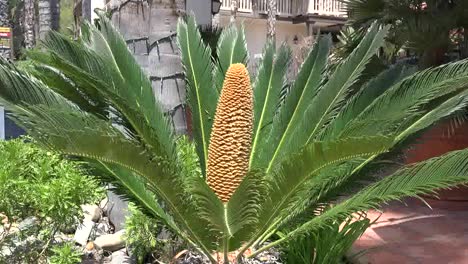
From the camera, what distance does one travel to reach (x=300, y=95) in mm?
4531

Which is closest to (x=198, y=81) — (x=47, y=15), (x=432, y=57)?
(x=432, y=57)

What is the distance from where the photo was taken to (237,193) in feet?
10.1

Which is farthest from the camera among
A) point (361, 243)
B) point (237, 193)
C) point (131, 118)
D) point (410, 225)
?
point (410, 225)

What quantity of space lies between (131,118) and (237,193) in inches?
36.3

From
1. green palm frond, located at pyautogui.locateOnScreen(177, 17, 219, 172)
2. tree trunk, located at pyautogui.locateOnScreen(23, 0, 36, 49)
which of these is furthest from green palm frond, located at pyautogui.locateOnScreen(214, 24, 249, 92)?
tree trunk, located at pyautogui.locateOnScreen(23, 0, 36, 49)

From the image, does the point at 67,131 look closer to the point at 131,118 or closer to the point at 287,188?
the point at 131,118

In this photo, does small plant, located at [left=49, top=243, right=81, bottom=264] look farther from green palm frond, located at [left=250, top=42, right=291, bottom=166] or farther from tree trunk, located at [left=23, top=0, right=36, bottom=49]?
tree trunk, located at [left=23, top=0, right=36, bottom=49]

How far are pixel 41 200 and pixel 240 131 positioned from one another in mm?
1356

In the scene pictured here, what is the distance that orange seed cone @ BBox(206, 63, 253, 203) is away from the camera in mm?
3785

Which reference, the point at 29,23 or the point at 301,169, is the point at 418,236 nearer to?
the point at 301,169

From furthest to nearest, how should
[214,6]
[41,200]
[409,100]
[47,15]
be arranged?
[47,15], [214,6], [41,200], [409,100]

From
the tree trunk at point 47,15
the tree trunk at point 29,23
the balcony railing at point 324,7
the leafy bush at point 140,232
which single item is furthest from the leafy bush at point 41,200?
the tree trunk at point 29,23

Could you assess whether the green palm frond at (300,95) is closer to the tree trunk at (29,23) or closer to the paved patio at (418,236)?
the paved patio at (418,236)

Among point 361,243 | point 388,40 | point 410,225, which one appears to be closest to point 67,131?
point 361,243
